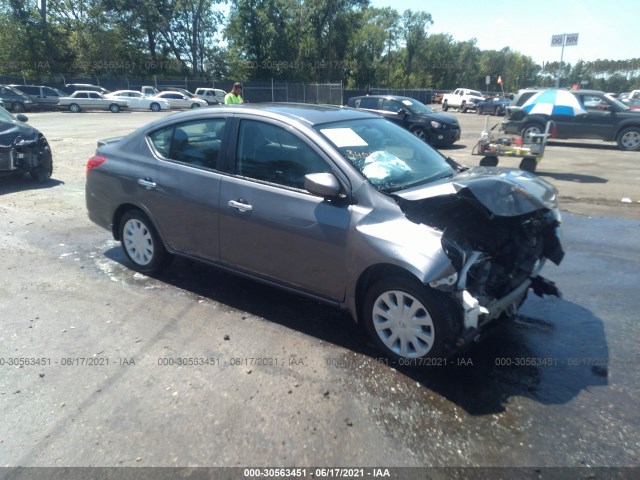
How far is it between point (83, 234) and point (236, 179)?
340 centimetres

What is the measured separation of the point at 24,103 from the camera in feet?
113

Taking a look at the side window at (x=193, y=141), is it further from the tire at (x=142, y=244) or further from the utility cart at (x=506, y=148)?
the utility cart at (x=506, y=148)

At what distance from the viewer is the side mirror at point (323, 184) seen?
11.5ft

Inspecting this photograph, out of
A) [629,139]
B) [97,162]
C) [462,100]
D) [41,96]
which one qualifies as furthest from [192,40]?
[97,162]

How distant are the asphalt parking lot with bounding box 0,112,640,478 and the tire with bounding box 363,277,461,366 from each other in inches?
6.8

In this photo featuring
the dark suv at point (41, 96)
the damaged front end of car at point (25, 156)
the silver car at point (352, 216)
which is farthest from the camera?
the dark suv at point (41, 96)

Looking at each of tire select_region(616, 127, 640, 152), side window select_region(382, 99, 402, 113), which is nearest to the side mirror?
side window select_region(382, 99, 402, 113)

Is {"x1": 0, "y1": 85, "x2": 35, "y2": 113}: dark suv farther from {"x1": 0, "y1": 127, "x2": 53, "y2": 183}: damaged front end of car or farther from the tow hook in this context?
the tow hook

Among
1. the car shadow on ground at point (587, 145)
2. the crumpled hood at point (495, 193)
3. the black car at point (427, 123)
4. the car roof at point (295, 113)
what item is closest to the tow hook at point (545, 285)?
the crumpled hood at point (495, 193)

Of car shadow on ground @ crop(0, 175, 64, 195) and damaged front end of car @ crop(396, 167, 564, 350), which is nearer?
damaged front end of car @ crop(396, 167, 564, 350)

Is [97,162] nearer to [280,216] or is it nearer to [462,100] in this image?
[280,216]

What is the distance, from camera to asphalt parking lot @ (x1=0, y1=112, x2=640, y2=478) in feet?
8.89

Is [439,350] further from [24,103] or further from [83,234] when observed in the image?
[24,103]

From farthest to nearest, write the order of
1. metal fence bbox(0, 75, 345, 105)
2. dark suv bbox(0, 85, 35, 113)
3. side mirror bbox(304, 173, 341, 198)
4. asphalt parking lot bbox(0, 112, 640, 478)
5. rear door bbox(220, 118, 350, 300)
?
1. metal fence bbox(0, 75, 345, 105)
2. dark suv bbox(0, 85, 35, 113)
3. rear door bbox(220, 118, 350, 300)
4. side mirror bbox(304, 173, 341, 198)
5. asphalt parking lot bbox(0, 112, 640, 478)
